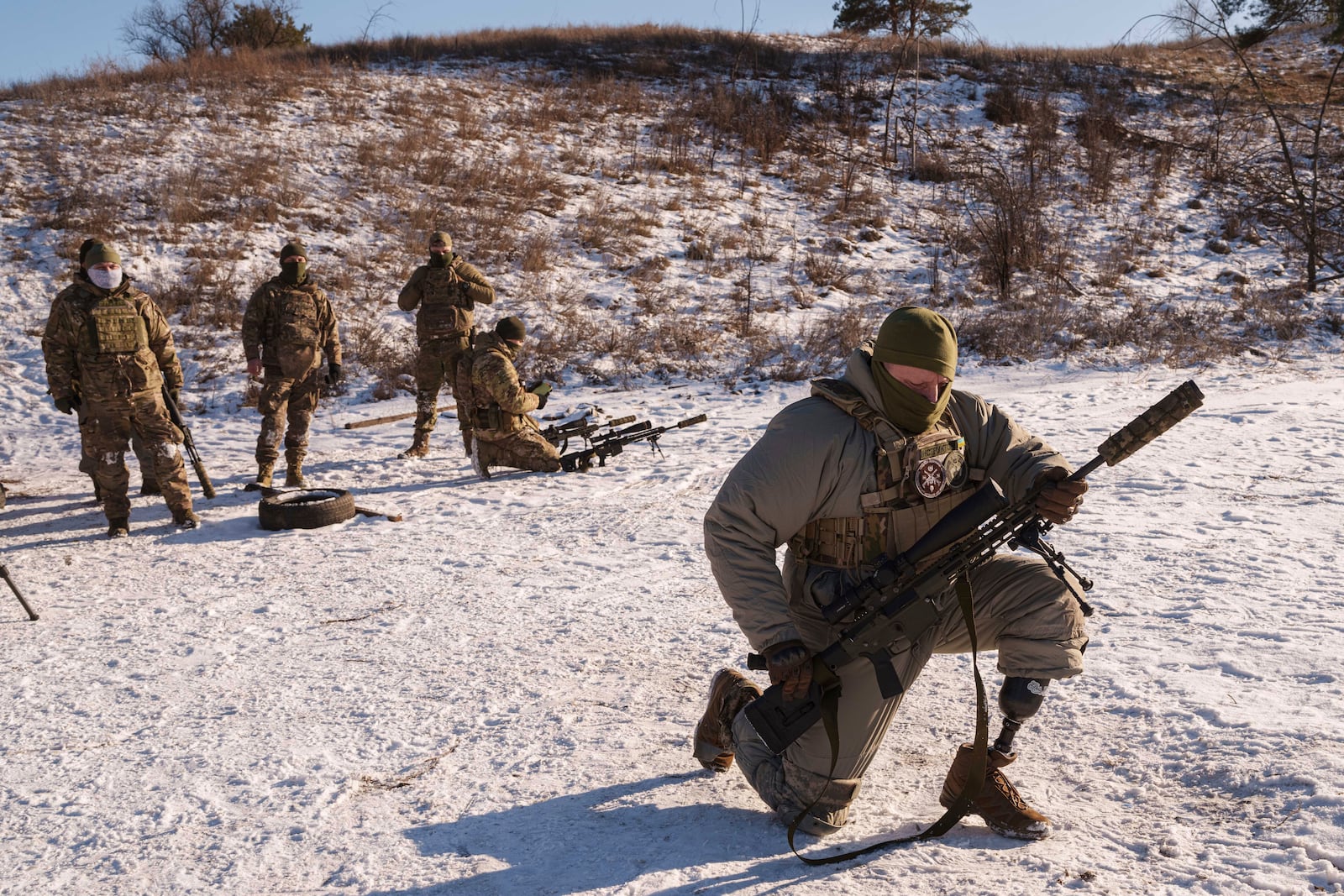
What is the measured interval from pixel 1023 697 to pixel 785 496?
99 cm

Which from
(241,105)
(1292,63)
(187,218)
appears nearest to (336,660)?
(187,218)

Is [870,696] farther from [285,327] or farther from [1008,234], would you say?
[1008,234]

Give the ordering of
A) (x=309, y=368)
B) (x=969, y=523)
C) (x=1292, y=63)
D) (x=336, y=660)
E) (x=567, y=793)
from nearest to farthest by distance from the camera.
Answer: (x=969, y=523), (x=567, y=793), (x=336, y=660), (x=309, y=368), (x=1292, y=63)

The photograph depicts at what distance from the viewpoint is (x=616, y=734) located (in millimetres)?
3695

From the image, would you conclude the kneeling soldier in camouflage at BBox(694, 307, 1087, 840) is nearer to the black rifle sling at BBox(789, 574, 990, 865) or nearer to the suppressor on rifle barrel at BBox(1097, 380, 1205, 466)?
the black rifle sling at BBox(789, 574, 990, 865)

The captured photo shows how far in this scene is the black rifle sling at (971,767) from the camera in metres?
2.87

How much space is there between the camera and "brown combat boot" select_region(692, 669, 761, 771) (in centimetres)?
327

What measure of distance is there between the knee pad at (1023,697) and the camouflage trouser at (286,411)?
643 centimetres

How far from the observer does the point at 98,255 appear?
21.2 feet

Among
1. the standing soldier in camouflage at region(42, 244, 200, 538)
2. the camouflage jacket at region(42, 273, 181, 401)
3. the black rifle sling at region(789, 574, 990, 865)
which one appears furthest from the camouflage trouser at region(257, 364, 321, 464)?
the black rifle sling at region(789, 574, 990, 865)

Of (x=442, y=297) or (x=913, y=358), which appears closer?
(x=913, y=358)

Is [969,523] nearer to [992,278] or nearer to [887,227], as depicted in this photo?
[992,278]

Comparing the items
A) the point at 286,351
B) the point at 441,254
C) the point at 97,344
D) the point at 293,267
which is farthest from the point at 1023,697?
the point at 441,254

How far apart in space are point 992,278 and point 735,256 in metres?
3.92
